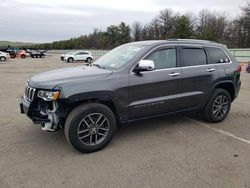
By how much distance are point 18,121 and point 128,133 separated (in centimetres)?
248

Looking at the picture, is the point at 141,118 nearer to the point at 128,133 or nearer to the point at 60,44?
the point at 128,133

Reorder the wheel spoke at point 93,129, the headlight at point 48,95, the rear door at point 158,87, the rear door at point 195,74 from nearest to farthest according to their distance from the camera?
the headlight at point 48,95
the wheel spoke at point 93,129
the rear door at point 158,87
the rear door at point 195,74

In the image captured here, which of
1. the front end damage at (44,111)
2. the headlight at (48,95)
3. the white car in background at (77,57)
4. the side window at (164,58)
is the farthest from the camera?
the white car in background at (77,57)

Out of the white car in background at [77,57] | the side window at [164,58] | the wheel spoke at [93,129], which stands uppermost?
the white car in background at [77,57]

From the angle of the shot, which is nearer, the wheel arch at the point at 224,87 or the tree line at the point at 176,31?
the wheel arch at the point at 224,87

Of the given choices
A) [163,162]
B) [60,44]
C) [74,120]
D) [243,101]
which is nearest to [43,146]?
[74,120]

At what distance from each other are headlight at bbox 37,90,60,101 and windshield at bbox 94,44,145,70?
1.12 metres

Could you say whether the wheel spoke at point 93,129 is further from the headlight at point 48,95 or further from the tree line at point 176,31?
the tree line at point 176,31

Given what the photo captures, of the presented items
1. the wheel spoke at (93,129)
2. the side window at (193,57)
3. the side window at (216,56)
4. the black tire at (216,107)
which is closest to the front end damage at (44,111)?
the wheel spoke at (93,129)

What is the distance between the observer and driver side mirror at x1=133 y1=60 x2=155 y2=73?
3.62 m

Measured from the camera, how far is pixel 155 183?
2783 mm

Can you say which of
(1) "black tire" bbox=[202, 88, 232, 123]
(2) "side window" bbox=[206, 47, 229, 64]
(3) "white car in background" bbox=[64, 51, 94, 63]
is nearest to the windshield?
(2) "side window" bbox=[206, 47, 229, 64]

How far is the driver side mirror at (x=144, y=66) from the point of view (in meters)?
3.62

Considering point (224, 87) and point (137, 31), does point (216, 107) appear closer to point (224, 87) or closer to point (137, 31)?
point (224, 87)
